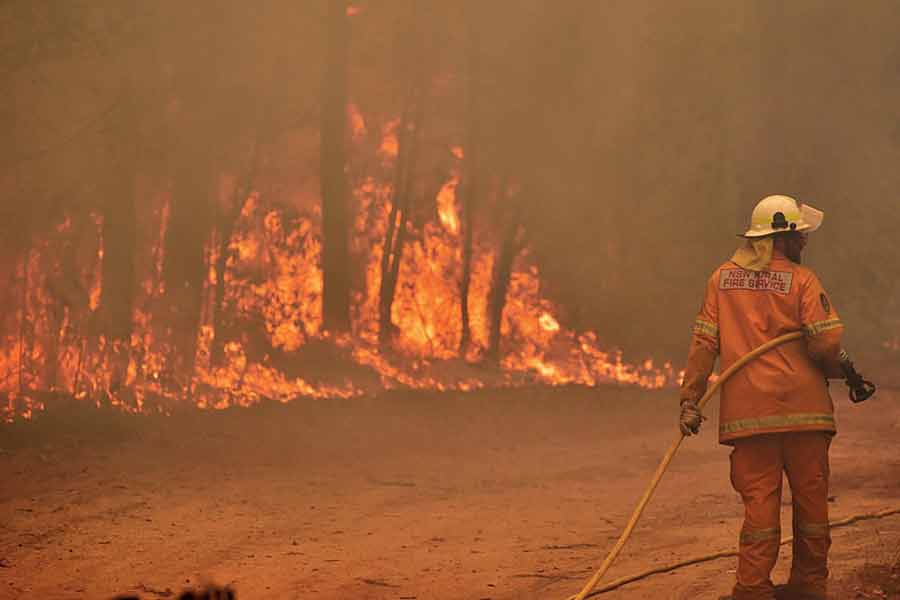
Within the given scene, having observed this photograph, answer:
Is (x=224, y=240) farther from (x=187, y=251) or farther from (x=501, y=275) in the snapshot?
(x=501, y=275)

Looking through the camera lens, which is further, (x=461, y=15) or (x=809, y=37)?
(x=809, y=37)

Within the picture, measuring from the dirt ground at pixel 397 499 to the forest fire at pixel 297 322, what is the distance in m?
0.62

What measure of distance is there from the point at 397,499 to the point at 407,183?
6667mm

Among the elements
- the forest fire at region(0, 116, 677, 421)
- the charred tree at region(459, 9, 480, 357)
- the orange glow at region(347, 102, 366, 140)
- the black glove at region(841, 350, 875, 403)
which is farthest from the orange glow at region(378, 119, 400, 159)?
the black glove at region(841, 350, 875, 403)

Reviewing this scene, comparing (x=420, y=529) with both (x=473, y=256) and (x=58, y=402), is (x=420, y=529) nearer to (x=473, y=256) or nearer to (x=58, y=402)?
(x=58, y=402)

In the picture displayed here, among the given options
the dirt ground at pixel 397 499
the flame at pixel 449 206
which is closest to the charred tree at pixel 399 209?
the flame at pixel 449 206

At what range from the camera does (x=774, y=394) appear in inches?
183

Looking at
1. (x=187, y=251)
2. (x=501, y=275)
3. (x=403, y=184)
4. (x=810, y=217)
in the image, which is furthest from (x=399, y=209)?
(x=810, y=217)

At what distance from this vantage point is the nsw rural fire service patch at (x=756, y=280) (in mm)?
4672

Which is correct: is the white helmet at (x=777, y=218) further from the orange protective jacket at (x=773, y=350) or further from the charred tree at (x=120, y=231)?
the charred tree at (x=120, y=231)

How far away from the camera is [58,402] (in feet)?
38.6

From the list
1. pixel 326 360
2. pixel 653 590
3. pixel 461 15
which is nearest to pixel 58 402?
pixel 326 360

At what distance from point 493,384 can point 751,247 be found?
9550 mm

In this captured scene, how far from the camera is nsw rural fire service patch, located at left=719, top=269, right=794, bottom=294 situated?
4.67 m
